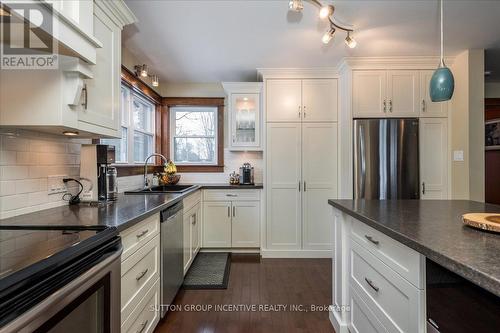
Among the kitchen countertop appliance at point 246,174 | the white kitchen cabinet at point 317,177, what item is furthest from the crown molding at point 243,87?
the kitchen countertop appliance at point 246,174

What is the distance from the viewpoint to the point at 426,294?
93 cm

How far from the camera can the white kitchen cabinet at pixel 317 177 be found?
3307mm

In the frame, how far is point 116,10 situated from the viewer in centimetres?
170

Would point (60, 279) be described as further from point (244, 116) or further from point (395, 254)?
point (244, 116)

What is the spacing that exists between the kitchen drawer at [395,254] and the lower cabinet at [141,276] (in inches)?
50.5

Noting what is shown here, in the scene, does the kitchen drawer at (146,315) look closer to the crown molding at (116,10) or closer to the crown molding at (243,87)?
the crown molding at (116,10)

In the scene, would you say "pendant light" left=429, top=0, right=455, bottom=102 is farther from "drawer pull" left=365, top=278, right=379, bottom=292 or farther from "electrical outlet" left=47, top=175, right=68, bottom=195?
"electrical outlet" left=47, top=175, right=68, bottom=195

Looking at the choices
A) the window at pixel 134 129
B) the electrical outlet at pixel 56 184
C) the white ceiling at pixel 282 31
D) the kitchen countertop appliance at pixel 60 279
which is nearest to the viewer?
the kitchen countertop appliance at pixel 60 279

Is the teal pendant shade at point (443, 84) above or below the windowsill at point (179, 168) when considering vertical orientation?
above

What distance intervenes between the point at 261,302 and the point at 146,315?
0.99 m

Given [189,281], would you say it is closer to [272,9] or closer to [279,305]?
[279,305]

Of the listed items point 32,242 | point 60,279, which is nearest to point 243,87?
point 32,242

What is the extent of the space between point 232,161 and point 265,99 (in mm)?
1085

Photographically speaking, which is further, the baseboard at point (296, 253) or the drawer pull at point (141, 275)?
the baseboard at point (296, 253)
